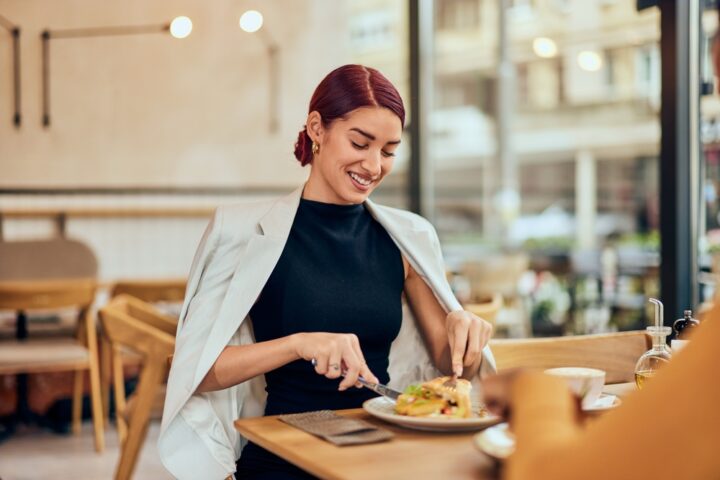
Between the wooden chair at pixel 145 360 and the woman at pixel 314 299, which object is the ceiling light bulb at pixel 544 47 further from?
the woman at pixel 314 299

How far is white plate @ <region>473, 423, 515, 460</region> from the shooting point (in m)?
1.18

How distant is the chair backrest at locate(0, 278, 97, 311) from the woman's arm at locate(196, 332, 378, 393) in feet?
9.68

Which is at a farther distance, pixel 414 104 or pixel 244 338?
pixel 414 104

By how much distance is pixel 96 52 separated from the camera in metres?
6.56

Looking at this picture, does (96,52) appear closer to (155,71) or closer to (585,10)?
(155,71)

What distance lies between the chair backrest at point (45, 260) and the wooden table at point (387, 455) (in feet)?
15.8

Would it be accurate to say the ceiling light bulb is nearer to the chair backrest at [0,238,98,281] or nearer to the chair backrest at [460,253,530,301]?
the chair backrest at [460,253,530,301]

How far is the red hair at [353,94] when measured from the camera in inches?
74.7

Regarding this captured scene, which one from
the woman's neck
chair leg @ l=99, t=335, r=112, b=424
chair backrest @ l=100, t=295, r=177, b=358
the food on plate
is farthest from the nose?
chair leg @ l=99, t=335, r=112, b=424

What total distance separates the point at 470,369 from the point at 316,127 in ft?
1.97

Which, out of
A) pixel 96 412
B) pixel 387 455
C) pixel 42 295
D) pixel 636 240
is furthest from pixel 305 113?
pixel 387 455

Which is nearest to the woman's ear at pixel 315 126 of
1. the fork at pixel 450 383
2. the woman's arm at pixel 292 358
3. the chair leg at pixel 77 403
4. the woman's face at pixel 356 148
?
the woman's face at pixel 356 148

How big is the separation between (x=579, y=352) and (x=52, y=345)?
342 cm

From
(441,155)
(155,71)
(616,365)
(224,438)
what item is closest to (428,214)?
(441,155)
